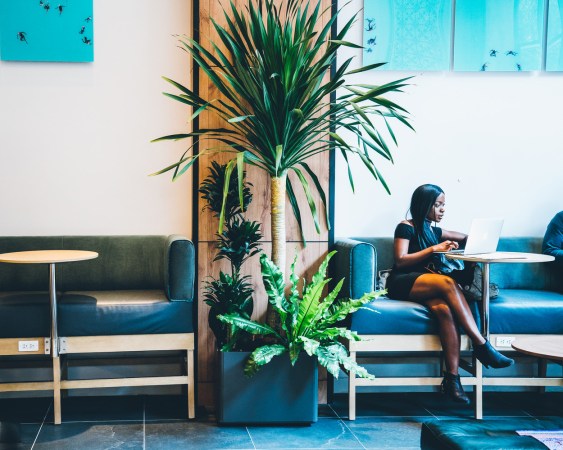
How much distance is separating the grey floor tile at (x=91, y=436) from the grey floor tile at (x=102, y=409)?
0.37 ft

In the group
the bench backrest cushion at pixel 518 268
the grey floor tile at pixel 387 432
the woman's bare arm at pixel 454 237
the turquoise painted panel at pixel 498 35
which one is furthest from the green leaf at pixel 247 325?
the turquoise painted panel at pixel 498 35

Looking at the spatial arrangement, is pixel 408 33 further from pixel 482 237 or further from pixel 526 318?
pixel 526 318

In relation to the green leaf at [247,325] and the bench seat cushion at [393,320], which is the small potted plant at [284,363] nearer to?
the green leaf at [247,325]

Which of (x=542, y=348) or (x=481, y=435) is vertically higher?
(x=542, y=348)

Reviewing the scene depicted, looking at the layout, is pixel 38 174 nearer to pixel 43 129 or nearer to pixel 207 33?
pixel 43 129

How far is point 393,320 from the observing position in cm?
365

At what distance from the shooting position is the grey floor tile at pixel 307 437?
10.6 ft

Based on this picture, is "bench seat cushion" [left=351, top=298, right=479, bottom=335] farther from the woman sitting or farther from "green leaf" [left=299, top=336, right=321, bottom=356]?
"green leaf" [left=299, top=336, right=321, bottom=356]

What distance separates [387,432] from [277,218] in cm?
124

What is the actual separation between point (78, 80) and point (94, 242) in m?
1.03

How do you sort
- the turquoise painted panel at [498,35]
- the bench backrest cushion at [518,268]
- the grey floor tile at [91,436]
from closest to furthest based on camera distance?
the grey floor tile at [91,436] → the bench backrest cushion at [518,268] → the turquoise painted panel at [498,35]

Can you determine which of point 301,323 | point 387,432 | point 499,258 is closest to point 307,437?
point 387,432

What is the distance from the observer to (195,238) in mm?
4078

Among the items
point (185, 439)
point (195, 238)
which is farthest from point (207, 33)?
point (185, 439)
